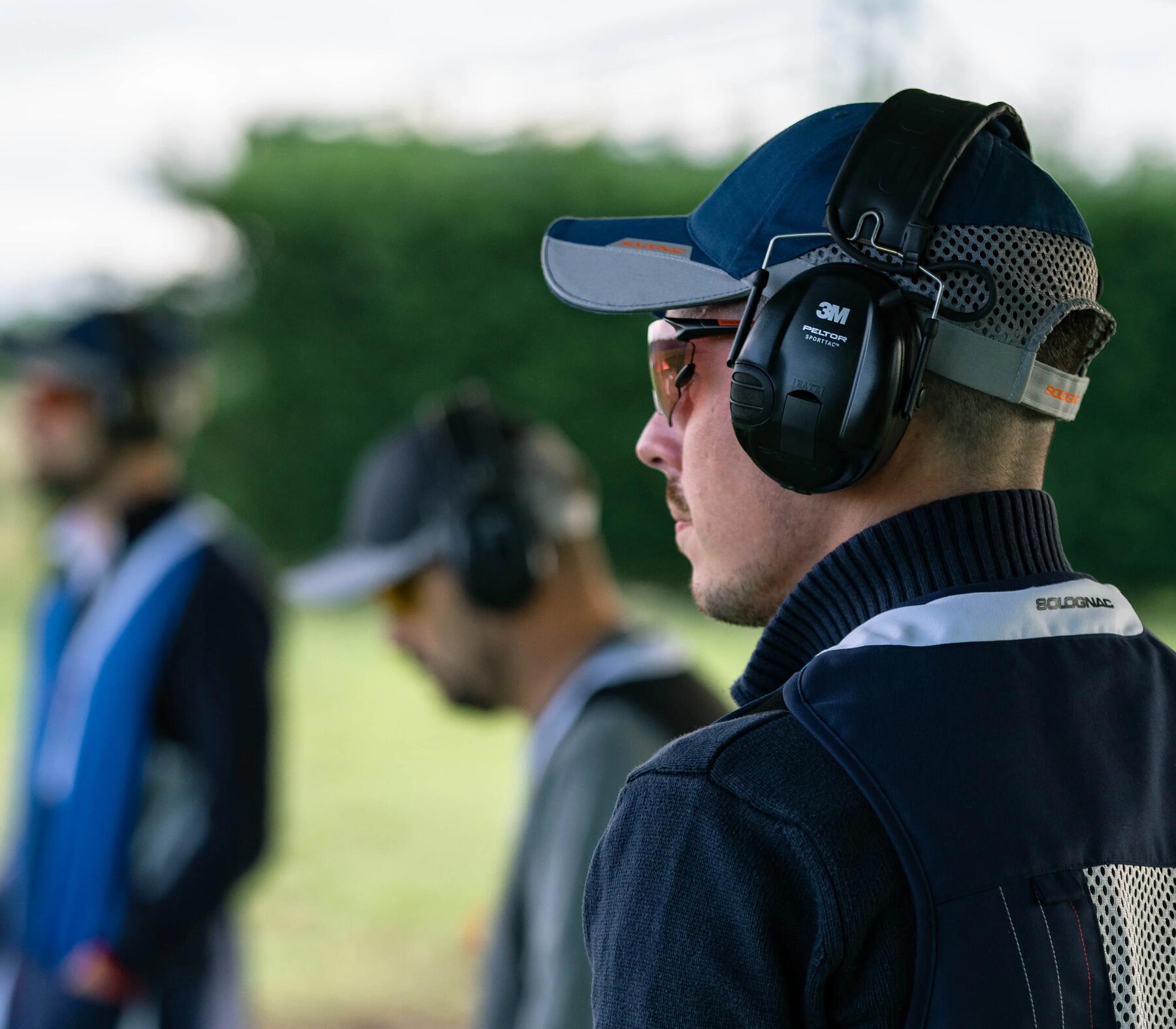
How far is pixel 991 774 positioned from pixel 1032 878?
0.07 metres

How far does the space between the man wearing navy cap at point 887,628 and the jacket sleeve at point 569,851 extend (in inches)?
30.4

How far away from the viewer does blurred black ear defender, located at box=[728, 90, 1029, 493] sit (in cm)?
96

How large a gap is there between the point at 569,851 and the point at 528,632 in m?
0.44

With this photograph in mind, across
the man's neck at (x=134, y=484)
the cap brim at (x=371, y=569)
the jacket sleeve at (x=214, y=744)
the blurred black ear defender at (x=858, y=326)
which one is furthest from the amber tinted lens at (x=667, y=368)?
the man's neck at (x=134, y=484)

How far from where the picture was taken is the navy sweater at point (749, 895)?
80 centimetres

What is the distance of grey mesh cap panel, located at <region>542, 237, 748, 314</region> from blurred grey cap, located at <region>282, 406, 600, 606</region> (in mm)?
1083

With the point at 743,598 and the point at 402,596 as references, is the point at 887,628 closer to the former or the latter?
the point at 743,598

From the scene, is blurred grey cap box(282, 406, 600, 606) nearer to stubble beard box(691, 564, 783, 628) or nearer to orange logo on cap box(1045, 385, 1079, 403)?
stubble beard box(691, 564, 783, 628)

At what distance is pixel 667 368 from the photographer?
1144 mm

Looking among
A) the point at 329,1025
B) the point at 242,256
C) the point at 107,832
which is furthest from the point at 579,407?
the point at 107,832

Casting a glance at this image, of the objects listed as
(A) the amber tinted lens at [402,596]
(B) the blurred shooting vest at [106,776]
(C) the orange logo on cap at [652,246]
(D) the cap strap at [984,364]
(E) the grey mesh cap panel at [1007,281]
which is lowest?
(B) the blurred shooting vest at [106,776]

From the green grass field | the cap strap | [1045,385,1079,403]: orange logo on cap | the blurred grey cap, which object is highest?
the cap strap

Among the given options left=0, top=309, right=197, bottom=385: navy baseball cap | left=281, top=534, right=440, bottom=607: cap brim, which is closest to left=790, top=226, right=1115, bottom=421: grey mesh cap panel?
left=281, top=534, right=440, bottom=607: cap brim

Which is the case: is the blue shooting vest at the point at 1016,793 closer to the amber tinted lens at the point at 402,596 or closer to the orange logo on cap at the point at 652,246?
the orange logo on cap at the point at 652,246
